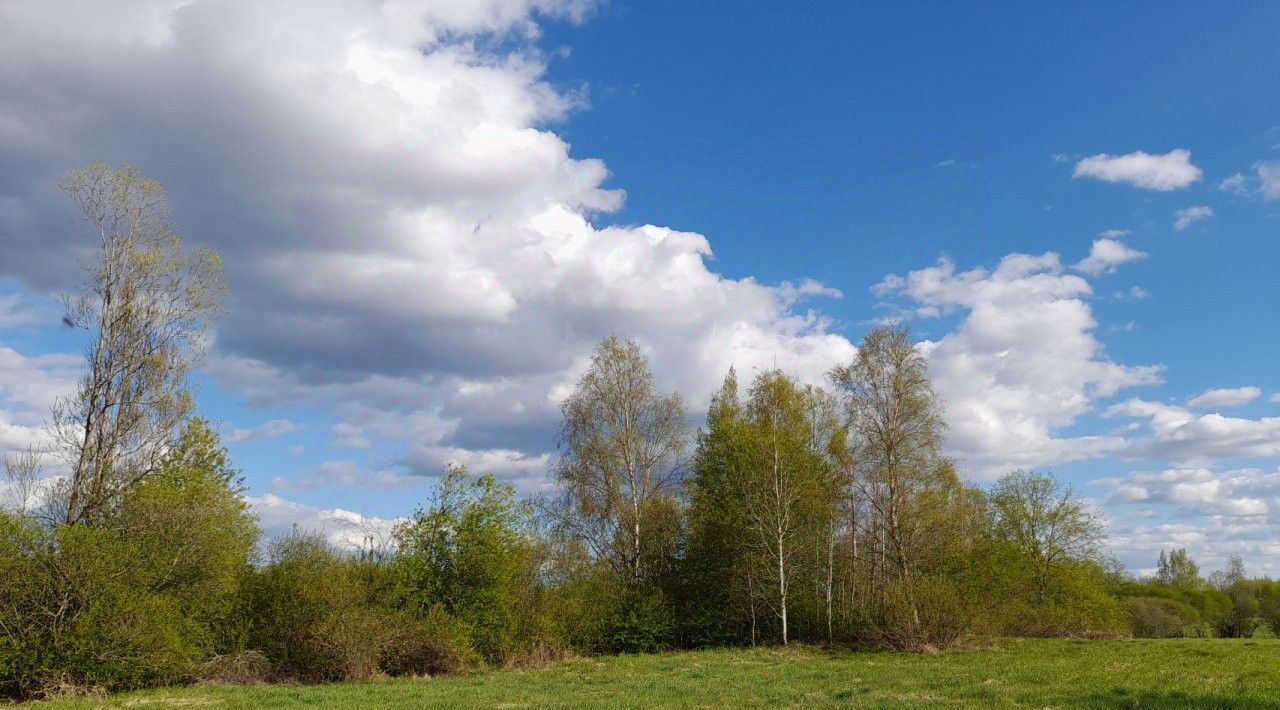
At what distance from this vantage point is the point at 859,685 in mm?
20047

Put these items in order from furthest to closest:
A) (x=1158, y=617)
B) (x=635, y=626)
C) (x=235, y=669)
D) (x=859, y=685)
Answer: (x=1158, y=617), (x=635, y=626), (x=235, y=669), (x=859, y=685)

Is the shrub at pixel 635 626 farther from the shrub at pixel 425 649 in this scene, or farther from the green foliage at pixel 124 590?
A: the green foliage at pixel 124 590

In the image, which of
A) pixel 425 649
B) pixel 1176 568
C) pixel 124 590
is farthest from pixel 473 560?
pixel 1176 568

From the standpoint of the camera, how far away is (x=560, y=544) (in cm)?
3919

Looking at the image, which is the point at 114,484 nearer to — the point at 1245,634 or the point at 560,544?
the point at 560,544

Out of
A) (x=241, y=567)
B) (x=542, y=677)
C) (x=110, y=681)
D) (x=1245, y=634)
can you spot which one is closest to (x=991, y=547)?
(x=1245, y=634)

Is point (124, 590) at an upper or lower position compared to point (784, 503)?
lower

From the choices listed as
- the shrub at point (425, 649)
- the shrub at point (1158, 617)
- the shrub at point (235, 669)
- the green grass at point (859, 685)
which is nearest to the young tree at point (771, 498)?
the green grass at point (859, 685)

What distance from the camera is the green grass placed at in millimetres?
16594

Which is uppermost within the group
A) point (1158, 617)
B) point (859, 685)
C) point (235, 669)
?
point (859, 685)

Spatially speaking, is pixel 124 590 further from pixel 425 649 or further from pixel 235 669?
pixel 425 649

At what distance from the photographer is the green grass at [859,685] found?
16.6 m

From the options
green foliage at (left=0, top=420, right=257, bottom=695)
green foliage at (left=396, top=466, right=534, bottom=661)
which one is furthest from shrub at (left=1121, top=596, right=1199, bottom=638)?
green foliage at (left=0, top=420, right=257, bottom=695)

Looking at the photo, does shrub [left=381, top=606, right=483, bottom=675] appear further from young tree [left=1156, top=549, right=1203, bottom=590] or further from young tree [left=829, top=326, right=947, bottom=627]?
young tree [left=1156, top=549, right=1203, bottom=590]
